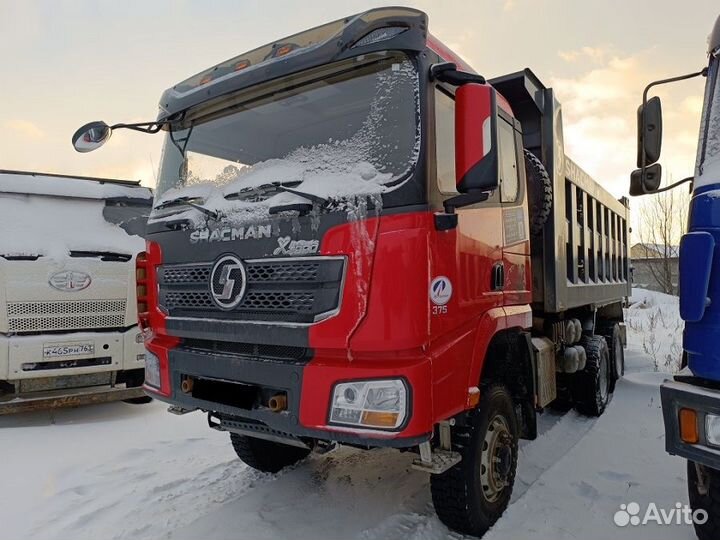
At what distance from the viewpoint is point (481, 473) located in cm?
288

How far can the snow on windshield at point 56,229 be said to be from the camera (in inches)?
200

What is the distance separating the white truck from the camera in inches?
190

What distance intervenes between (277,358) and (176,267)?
97cm

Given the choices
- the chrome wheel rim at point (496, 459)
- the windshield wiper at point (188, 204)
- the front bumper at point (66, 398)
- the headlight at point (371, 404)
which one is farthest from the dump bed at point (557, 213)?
the front bumper at point (66, 398)

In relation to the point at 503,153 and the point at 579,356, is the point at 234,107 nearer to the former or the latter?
the point at 503,153

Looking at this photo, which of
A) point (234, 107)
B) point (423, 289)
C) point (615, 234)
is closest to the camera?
point (423, 289)

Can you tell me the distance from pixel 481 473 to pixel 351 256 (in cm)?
152

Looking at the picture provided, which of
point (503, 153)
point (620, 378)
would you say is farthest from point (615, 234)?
point (503, 153)

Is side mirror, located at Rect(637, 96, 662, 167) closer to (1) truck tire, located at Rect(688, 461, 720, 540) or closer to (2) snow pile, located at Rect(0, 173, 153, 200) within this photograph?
(1) truck tire, located at Rect(688, 461, 720, 540)

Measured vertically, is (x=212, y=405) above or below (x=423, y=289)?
below

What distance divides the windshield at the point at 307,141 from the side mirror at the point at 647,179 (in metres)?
1.43

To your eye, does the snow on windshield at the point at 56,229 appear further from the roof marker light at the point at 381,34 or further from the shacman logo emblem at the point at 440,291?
the shacman logo emblem at the point at 440,291

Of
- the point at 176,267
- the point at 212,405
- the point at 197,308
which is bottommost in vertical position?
the point at 212,405

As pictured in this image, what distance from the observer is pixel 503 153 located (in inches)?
126
